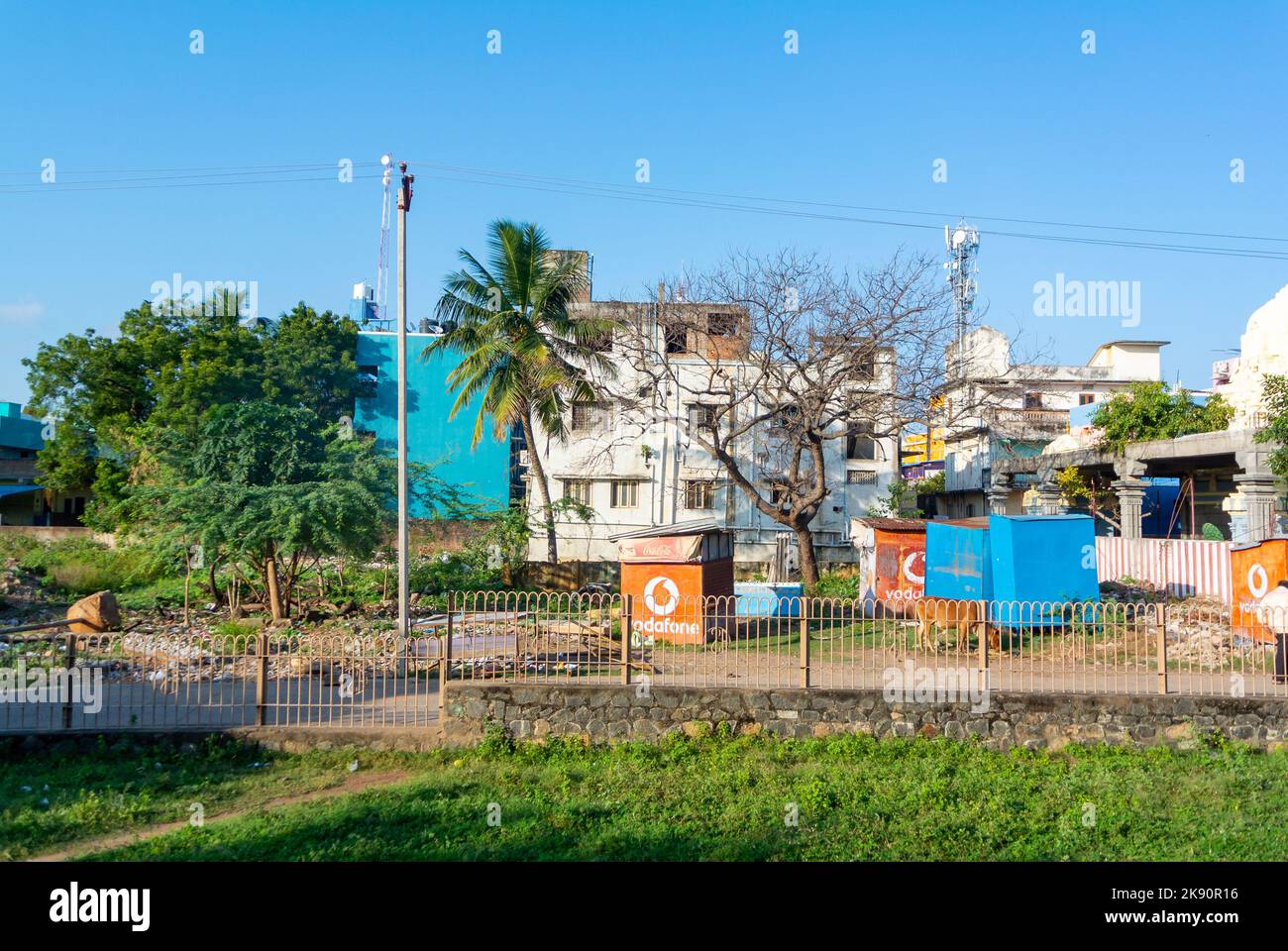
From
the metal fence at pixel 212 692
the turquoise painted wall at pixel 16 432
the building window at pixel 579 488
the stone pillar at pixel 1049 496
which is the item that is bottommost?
the metal fence at pixel 212 692

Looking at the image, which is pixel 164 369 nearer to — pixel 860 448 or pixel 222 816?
pixel 860 448

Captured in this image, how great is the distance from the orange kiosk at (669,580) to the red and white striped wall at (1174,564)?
302 inches

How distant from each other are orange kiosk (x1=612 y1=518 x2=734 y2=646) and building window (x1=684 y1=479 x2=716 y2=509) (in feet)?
47.7

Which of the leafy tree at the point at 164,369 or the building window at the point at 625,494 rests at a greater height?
the leafy tree at the point at 164,369

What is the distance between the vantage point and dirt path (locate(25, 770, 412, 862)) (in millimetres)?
7133

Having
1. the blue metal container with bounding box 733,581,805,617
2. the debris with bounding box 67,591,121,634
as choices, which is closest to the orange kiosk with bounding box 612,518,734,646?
the blue metal container with bounding box 733,581,805,617

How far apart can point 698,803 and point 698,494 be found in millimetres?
21922

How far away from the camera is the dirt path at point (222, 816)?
7133mm

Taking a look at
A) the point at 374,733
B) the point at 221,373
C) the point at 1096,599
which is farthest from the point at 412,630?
the point at 221,373

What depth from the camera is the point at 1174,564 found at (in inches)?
720

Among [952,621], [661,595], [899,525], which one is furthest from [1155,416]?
[661,595]

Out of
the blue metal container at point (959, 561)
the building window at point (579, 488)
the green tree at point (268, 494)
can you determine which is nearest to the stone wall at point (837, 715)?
the blue metal container at point (959, 561)

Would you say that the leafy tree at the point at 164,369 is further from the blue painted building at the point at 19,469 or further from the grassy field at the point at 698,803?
the grassy field at the point at 698,803

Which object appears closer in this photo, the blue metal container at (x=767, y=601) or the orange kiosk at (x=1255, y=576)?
the orange kiosk at (x=1255, y=576)
